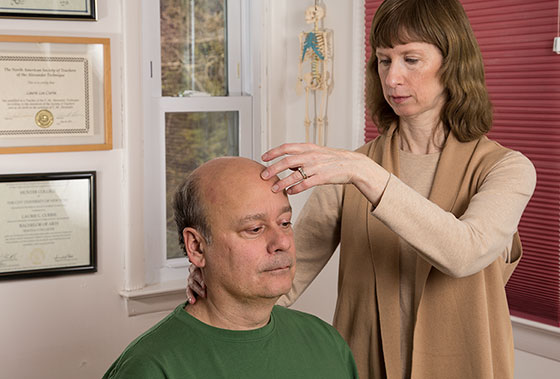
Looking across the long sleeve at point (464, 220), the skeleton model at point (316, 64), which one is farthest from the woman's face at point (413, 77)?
the skeleton model at point (316, 64)

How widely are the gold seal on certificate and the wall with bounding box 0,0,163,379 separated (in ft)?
0.41

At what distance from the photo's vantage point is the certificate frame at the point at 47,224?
Result: 296 centimetres

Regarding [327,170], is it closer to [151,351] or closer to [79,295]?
[151,351]

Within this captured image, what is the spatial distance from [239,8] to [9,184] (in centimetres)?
133

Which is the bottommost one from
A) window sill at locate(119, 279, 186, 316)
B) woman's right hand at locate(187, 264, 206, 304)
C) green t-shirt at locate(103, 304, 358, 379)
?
window sill at locate(119, 279, 186, 316)

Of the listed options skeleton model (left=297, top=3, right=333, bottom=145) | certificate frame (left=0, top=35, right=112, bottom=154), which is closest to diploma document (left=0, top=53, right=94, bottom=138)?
certificate frame (left=0, top=35, right=112, bottom=154)

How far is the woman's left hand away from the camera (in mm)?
1392

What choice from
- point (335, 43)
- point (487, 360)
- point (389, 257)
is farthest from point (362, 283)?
point (335, 43)

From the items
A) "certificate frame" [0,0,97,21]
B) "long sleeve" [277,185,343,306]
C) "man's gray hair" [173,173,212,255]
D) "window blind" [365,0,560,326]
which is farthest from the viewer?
"certificate frame" [0,0,97,21]

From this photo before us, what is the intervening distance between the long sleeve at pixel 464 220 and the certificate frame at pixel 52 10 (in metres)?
1.99

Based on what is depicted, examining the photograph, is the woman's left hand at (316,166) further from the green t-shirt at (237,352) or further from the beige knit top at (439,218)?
the green t-shirt at (237,352)

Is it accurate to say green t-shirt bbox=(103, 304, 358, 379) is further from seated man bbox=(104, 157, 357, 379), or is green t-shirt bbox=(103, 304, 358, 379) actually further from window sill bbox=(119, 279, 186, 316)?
window sill bbox=(119, 279, 186, 316)

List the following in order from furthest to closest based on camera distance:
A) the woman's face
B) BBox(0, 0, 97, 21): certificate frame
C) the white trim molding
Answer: the white trim molding → BBox(0, 0, 97, 21): certificate frame → the woman's face

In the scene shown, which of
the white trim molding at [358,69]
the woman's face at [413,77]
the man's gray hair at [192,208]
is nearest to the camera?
the man's gray hair at [192,208]
